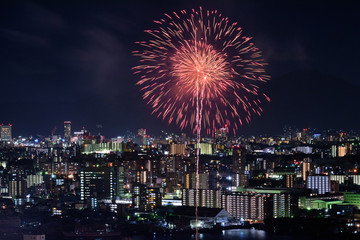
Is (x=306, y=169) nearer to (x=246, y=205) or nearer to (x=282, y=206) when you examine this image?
(x=246, y=205)

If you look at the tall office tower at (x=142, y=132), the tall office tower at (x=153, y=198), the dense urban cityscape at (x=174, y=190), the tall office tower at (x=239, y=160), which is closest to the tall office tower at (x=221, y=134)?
the dense urban cityscape at (x=174, y=190)

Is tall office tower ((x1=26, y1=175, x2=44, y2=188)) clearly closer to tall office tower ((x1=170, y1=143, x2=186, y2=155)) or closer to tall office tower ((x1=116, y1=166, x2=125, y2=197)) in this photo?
tall office tower ((x1=116, y1=166, x2=125, y2=197))

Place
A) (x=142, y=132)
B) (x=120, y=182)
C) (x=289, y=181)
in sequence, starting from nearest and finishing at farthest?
(x=289, y=181) < (x=120, y=182) < (x=142, y=132)

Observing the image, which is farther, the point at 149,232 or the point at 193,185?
the point at 193,185

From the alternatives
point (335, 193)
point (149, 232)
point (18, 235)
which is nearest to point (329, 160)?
point (335, 193)

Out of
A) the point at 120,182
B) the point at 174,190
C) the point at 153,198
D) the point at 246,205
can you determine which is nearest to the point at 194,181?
the point at 174,190

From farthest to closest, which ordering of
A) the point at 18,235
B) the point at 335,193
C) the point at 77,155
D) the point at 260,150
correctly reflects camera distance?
the point at 260,150 < the point at 77,155 < the point at 335,193 < the point at 18,235

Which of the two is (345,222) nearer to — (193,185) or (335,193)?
(335,193)

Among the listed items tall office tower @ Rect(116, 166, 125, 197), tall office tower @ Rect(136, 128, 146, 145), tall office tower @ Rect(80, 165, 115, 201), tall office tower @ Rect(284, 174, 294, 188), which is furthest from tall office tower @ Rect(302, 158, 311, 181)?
tall office tower @ Rect(136, 128, 146, 145)
